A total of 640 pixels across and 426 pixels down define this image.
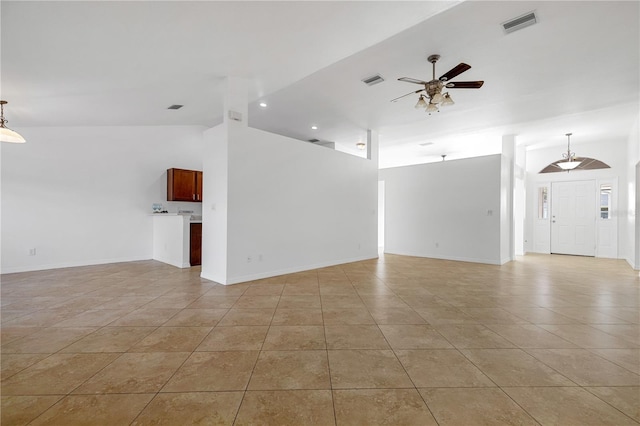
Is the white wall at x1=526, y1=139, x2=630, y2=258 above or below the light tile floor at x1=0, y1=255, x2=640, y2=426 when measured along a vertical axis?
above

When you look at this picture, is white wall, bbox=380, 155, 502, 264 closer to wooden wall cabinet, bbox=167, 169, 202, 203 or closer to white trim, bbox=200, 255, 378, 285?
white trim, bbox=200, 255, 378, 285

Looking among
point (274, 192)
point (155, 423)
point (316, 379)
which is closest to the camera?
point (155, 423)

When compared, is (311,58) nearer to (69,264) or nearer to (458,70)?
(458,70)

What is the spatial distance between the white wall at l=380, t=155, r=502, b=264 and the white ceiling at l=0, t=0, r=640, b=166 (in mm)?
1492

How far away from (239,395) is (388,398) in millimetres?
954

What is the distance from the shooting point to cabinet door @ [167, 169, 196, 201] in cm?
705

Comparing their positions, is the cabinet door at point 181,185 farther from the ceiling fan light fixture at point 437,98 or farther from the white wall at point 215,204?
the ceiling fan light fixture at point 437,98

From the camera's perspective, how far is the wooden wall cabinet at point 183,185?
705cm

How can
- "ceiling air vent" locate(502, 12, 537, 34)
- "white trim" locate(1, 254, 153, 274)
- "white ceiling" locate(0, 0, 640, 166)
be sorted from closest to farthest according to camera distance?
"white ceiling" locate(0, 0, 640, 166) → "ceiling air vent" locate(502, 12, 537, 34) → "white trim" locate(1, 254, 153, 274)

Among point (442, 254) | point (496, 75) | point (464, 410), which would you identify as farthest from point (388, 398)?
point (442, 254)

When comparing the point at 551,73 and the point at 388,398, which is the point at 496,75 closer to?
the point at 551,73

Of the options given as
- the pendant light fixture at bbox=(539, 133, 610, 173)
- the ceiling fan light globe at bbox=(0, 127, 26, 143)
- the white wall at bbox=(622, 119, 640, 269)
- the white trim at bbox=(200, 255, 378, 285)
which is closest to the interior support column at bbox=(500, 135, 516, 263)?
the pendant light fixture at bbox=(539, 133, 610, 173)

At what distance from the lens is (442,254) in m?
7.52

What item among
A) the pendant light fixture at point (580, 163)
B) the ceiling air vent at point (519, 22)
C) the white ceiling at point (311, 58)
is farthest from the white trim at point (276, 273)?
the pendant light fixture at point (580, 163)
